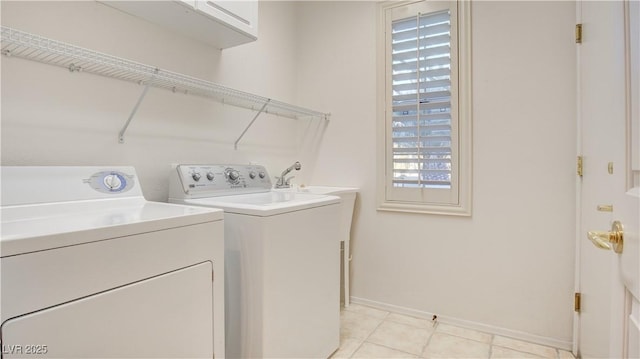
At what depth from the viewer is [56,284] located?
773 mm

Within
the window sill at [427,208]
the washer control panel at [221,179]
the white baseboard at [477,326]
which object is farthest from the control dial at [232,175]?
the white baseboard at [477,326]

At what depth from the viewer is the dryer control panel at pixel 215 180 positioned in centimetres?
162

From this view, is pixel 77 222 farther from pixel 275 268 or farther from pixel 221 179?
pixel 221 179

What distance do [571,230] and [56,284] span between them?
237 centimetres

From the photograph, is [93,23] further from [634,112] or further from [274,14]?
[634,112]

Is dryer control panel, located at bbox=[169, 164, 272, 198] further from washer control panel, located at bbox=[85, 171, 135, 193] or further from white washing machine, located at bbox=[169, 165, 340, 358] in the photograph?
washer control panel, located at bbox=[85, 171, 135, 193]

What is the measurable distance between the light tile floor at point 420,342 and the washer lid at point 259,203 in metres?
0.92

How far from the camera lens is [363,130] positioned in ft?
8.16

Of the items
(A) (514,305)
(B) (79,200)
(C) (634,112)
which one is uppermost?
(C) (634,112)

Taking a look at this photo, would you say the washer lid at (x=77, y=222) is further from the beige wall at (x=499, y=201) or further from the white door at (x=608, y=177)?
the beige wall at (x=499, y=201)

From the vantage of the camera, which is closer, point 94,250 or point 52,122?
point 94,250

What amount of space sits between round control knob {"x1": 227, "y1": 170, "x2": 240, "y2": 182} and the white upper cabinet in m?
0.78

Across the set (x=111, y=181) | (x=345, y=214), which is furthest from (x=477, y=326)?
(x=111, y=181)

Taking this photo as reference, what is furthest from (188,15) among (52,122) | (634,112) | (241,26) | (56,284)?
(634,112)
